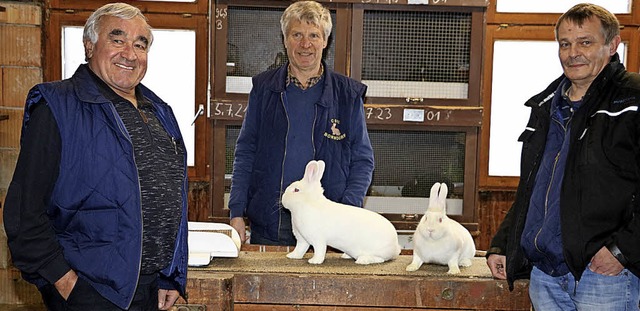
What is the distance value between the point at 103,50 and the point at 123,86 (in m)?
0.09

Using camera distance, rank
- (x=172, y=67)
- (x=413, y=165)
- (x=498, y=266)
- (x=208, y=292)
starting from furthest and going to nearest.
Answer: (x=172, y=67) < (x=413, y=165) < (x=498, y=266) < (x=208, y=292)

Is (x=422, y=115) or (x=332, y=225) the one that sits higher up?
(x=422, y=115)

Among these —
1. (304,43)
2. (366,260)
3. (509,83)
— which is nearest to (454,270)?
(366,260)

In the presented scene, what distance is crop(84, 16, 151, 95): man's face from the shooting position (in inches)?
67.0

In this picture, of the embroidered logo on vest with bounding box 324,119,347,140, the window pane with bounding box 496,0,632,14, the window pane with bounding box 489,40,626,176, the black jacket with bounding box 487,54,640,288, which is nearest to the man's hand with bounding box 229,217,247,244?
the embroidered logo on vest with bounding box 324,119,347,140

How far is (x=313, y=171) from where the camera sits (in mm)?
2209

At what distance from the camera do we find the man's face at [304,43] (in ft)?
8.09

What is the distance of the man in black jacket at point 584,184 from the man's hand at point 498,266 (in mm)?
69

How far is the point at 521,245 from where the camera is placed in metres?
1.96

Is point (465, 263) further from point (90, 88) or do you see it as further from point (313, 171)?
point (90, 88)

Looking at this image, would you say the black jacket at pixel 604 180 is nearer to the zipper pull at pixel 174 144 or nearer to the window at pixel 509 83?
the zipper pull at pixel 174 144

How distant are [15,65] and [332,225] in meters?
2.21

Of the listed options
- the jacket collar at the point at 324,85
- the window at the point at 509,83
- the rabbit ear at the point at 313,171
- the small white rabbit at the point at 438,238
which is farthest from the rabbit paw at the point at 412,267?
the window at the point at 509,83

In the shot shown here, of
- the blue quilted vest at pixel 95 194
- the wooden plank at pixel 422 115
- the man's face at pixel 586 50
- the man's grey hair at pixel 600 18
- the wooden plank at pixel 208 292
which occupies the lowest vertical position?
the wooden plank at pixel 208 292
